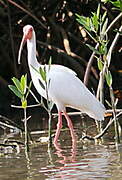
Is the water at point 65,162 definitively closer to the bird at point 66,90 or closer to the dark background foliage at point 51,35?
the bird at point 66,90

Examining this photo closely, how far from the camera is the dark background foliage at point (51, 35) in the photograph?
11.7 m

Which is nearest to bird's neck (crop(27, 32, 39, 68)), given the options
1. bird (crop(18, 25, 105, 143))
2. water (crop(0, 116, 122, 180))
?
bird (crop(18, 25, 105, 143))

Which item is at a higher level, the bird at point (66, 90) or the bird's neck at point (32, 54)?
the bird's neck at point (32, 54)

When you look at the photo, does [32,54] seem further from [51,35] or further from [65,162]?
[51,35]

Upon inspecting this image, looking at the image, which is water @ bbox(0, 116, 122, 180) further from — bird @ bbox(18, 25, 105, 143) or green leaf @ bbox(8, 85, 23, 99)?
green leaf @ bbox(8, 85, 23, 99)

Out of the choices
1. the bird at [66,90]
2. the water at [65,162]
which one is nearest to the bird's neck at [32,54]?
the bird at [66,90]

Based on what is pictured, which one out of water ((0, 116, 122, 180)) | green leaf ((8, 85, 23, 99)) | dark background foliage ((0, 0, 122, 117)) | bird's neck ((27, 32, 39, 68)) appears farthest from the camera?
dark background foliage ((0, 0, 122, 117))

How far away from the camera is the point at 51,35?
1260cm

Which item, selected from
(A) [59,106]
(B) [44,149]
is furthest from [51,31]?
(B) [44,149]

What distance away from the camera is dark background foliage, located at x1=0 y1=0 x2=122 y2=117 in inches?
461

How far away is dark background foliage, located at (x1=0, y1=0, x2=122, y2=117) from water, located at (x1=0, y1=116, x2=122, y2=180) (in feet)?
12.6

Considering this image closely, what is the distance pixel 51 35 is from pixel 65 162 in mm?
6199

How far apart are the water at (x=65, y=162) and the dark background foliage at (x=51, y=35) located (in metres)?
3.84

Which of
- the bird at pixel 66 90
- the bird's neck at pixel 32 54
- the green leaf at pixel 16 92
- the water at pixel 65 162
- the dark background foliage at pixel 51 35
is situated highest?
the dark background foliage at pixel 51 35
